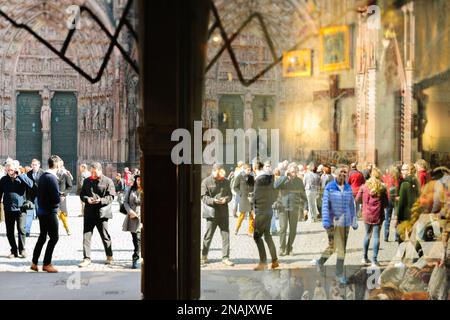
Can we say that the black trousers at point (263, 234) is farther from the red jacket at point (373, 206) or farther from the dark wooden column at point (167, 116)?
the dark wooden column at point (167, 116)

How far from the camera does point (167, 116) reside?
3.98 metres

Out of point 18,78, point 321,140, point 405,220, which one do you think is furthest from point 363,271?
point 18,78

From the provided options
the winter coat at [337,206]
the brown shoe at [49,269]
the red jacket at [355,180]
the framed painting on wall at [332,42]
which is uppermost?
the framed painting on wall at [332,42]

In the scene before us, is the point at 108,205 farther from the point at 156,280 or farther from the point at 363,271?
the point at 156,280

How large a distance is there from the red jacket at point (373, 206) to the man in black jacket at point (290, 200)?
38.4 inches

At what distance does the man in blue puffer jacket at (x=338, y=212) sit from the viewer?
289 inches

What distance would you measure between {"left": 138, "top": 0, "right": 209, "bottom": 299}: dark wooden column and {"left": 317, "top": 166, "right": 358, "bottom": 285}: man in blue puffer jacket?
348cm

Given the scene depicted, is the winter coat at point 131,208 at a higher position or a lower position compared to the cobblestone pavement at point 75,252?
higher

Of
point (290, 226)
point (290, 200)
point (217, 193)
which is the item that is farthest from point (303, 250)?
point (217, 193)

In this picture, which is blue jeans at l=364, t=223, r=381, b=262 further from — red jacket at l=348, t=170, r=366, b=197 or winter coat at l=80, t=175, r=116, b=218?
winter coat at l=80, t=175, r=116, b=218

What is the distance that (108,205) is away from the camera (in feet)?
27.9

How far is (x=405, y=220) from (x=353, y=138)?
304 centimetres

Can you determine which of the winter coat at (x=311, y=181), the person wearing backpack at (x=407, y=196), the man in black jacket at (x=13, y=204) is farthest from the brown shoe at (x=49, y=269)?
the person wearing backpack at (x=407, y=196)
